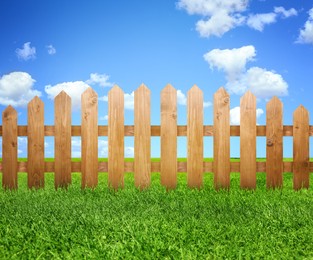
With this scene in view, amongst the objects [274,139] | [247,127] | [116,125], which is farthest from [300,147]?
[116,125]

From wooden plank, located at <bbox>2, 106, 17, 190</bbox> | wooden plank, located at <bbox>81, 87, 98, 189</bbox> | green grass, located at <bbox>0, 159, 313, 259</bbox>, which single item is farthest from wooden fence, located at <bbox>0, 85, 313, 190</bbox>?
green grass, located at <bbox>0, 159, 313, 259</bbox>

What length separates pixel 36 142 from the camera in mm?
7395

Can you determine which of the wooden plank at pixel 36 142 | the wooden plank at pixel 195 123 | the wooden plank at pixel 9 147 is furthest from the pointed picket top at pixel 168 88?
the wooden plank at pixel 9 147

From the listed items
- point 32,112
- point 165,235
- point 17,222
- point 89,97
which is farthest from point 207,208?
A: point 32,112

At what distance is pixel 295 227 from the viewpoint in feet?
14.4

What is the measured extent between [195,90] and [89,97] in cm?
184

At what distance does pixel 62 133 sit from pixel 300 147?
4.27 m

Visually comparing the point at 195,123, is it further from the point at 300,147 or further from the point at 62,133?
the point at 62,133

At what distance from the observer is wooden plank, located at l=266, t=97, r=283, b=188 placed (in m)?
7.20

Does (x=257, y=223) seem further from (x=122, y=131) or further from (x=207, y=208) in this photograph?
(x=122, y=131)

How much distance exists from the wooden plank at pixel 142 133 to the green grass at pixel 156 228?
126cm

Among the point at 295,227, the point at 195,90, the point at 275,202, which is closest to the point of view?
the point at 295,227

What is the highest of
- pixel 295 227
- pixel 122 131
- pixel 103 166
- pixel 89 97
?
pixel 89 97

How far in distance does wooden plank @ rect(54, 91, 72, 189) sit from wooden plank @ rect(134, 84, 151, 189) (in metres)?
1.21
